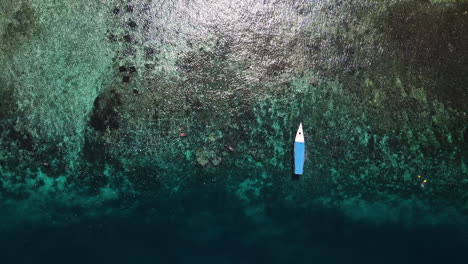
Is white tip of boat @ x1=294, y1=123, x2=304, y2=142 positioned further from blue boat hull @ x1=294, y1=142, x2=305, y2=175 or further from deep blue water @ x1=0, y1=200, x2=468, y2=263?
deep blue water @ x1=0, y1=200, x2=468, y2=263

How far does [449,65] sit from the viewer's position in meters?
3.39

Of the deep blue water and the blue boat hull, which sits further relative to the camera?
the deep blue water

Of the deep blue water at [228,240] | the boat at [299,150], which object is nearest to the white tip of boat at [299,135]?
the boat at [299,150]

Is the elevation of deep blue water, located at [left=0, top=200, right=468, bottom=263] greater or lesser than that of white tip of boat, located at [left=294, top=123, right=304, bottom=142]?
lesser

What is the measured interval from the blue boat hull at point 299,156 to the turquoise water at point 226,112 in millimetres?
88

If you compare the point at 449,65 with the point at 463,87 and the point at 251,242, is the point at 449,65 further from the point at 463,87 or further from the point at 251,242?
the point at 251,242

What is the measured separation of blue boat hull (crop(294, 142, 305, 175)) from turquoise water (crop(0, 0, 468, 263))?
88 millimetres

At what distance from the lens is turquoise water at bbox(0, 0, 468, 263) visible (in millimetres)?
3379

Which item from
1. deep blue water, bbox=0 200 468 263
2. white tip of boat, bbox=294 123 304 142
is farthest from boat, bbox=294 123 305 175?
deep blue water, bbox=0 200 468 263

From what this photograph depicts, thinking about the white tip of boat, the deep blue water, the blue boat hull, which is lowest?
the deep blue water

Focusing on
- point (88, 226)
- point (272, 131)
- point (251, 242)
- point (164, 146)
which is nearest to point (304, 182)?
point (272, 131)

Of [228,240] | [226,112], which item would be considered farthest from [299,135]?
[228,240]

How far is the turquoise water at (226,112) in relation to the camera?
3379mm

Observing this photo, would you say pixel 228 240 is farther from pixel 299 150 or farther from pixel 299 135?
pixel 299 135
